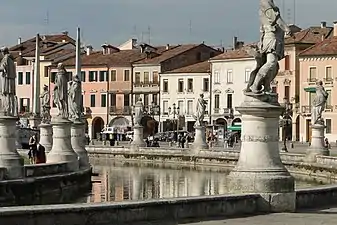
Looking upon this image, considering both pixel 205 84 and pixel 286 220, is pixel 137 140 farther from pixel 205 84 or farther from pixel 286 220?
pixel 205 84

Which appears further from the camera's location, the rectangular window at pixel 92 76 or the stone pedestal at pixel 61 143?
the rectangular window at pixel 92 76

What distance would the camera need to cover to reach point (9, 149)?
2536cm

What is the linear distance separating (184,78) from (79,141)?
64295mm

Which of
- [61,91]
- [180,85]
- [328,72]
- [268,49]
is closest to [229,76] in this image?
[180,85]

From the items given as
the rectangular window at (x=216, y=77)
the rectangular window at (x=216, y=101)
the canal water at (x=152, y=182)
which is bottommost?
the canal water at (x=152, y=182)

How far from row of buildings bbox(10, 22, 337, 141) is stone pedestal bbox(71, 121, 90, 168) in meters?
51.8

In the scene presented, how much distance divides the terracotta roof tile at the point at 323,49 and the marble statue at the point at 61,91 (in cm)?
5605

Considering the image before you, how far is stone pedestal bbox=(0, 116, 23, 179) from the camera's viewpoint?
25.1 m

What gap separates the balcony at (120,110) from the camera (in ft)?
334

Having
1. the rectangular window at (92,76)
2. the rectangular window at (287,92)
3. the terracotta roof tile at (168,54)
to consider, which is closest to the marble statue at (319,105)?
the rectangular window at (287,92)

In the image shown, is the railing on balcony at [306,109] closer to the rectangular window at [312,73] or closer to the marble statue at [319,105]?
the rectangular window at [312,73]

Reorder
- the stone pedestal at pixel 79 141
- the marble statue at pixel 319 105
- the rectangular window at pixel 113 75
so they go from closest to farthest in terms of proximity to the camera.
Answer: the stone pedestal at pixel 79 141 < the marble statue at pixel 319 105 < the rectangular window at pixel 113 75

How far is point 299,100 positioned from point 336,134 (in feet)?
23.8

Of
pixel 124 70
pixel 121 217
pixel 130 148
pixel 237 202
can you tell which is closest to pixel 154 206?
pixel 121 217
